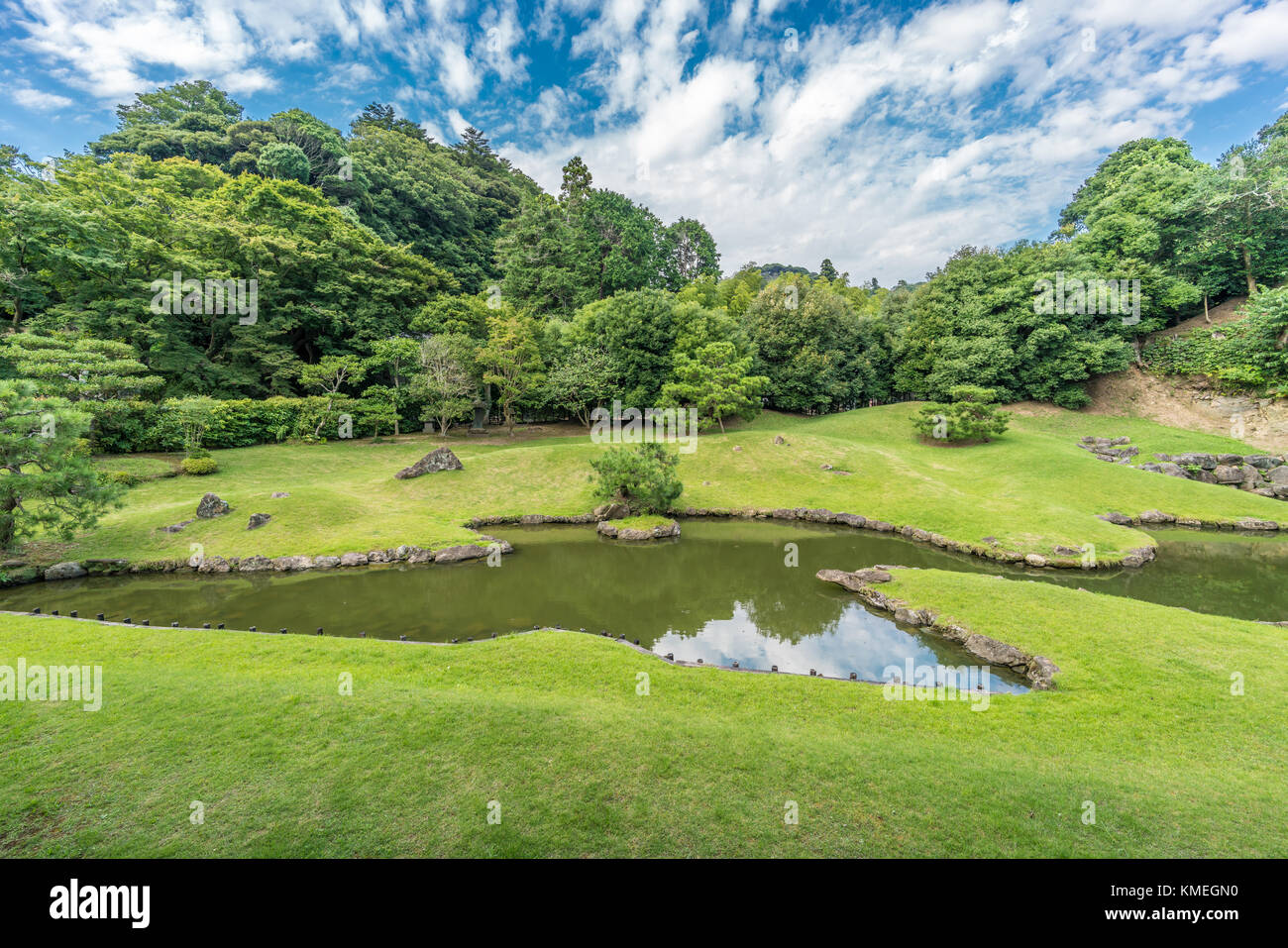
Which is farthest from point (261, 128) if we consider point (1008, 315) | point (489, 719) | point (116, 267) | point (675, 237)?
point (1008, 315)

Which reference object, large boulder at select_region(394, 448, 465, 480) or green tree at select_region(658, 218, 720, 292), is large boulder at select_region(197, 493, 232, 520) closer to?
large boulder at select_region(394, 448, 465, 480)

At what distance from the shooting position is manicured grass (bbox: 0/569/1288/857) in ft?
14.0

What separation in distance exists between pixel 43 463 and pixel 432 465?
12.7 m

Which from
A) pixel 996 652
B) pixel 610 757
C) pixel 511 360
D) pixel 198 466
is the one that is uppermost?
pixel 511 360

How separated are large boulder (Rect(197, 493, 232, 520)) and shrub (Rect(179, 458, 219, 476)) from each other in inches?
250

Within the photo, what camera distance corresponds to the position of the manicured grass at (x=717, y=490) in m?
16.7

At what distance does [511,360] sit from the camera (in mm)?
32125

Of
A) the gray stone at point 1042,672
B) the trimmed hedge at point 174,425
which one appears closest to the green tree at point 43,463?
the trimmed hedge at point 174,425

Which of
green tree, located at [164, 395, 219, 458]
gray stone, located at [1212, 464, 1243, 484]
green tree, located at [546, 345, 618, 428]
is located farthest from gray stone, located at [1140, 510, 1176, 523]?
green tree, located at [164, 395, 219, 458]

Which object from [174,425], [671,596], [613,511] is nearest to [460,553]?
[613,511]

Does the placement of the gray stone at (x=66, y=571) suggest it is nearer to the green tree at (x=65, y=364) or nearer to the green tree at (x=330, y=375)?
the green tree at (x=65, y=364)

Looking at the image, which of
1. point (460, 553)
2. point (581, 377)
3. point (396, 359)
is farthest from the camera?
point (581, 377)

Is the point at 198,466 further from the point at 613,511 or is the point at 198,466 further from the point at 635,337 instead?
the point at 635,337
